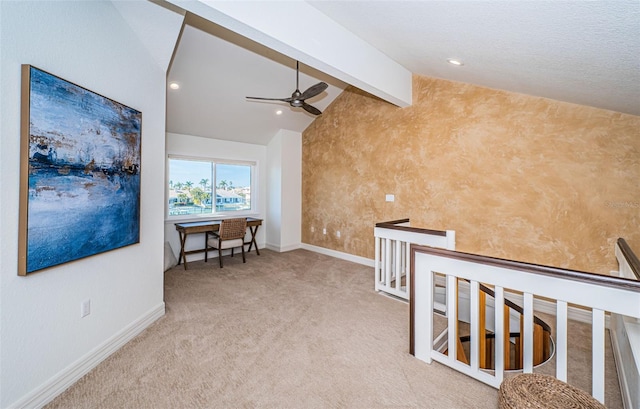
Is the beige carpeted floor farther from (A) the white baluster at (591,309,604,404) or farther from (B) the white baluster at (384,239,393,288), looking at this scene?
(A) the white baluster at (591,309,604,404)

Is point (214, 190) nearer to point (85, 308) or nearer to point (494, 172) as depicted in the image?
point (85, 308)

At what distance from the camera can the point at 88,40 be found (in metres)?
1.93

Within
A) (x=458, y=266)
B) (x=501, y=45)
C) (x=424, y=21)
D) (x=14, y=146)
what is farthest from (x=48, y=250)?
(x=501, y=45)

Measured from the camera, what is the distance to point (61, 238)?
1.73 metres

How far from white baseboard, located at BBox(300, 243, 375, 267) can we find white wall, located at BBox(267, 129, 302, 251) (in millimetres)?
308

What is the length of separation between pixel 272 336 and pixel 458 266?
1.71 m

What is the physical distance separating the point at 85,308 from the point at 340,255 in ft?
13.0

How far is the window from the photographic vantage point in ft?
16.3

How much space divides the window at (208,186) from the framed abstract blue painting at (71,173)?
277 centimetres

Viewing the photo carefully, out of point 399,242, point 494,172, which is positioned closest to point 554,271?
point 399,242

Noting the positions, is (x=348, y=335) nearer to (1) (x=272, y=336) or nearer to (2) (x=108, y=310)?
(1) (x=272, y=336)

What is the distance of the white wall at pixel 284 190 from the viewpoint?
5.74 metres

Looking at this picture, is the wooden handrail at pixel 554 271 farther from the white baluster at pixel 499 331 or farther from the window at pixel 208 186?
the window at pixel 208 186

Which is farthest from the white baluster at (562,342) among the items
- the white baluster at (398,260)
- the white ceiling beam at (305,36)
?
the white ceiling beam at (305,36)
